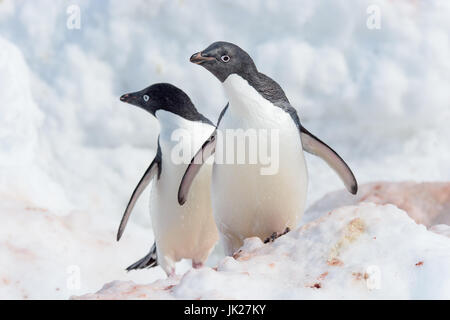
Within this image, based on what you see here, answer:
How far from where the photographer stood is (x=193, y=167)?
108 cm

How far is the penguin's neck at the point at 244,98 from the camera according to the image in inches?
37.4

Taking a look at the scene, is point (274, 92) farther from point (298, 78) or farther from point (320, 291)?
point (298, 78)

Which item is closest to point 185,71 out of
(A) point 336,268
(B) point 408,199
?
(B) point 408,199

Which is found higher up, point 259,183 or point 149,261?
point 259,183

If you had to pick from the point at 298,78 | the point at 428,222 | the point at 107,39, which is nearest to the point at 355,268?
the point at 428,222

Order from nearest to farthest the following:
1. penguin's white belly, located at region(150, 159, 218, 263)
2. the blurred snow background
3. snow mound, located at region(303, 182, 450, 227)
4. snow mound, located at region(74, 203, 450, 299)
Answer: snow mound, located at region(74, 203, 450, 299) → penguin's white belly, located at region(150, 159, 218, 263) → snow mound, located at region(303, 182, 450, 227) → the blurred snow background

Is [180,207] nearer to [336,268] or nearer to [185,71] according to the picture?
[336,268]

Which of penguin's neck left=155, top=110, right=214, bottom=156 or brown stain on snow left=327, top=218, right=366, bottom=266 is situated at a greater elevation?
penguin's neck left=155, top=110, right=214, bottom=156

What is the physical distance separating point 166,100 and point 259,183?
1.14ft

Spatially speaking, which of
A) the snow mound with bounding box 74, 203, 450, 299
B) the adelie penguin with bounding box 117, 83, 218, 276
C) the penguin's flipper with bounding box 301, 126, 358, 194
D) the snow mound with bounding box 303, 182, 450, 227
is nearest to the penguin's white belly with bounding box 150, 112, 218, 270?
the adelie penguin with bounding box 117, 83, 218, 276

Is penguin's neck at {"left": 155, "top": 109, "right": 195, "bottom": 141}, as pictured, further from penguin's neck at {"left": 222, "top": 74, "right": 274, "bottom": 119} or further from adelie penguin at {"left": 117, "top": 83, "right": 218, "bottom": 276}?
penguin's neck at {"left": 222, "top": 74, "right": 274, "bottom": 119}

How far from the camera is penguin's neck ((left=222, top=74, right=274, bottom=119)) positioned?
37.4 inches

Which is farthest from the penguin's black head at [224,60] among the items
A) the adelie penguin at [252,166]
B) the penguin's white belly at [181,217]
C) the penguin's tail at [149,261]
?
the penguin's tail at [149,261]

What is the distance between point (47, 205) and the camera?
77.9 inches
